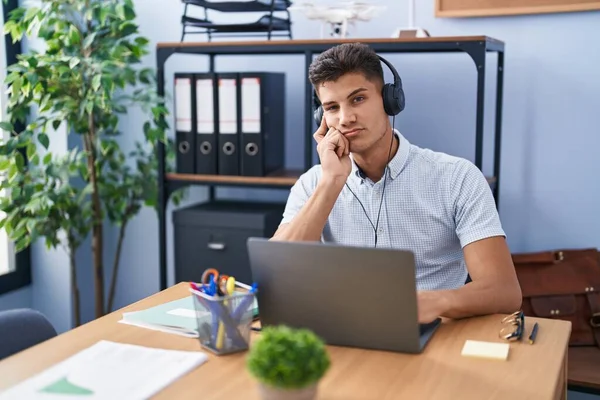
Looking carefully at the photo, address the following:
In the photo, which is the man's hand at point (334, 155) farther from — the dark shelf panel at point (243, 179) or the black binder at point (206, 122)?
the black binder at point (206, 122)

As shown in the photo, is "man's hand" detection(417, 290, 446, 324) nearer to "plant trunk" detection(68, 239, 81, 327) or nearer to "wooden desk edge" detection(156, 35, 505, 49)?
"wooden desk edge" detection(156, 35, 505, 49)

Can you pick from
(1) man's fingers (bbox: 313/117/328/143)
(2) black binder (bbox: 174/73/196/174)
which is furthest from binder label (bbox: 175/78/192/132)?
(1) man's fingers (bbox: 313/117/328/143)

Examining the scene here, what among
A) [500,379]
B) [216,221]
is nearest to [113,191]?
[216,221]

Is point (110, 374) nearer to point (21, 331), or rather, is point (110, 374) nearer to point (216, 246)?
point (21, 331)

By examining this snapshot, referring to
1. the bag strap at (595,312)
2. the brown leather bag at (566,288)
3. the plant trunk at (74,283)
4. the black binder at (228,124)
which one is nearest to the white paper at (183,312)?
the black binder at (228,124)

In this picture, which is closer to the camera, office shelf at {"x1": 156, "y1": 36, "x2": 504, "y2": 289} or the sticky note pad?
the sticky note pad

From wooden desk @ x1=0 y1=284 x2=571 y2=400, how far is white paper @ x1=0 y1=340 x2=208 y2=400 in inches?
1.0

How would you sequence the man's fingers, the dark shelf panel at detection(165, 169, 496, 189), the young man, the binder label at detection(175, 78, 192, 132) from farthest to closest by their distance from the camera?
the binder label at detection(175, 78, 192, 132) < the dark shelf panel at detection(165, 169, 496, 189) < the man's fingers < the young man

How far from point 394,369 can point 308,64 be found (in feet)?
4.76

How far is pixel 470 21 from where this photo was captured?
2.64 metres

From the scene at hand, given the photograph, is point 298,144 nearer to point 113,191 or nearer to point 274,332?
point 113,191

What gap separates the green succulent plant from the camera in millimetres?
967

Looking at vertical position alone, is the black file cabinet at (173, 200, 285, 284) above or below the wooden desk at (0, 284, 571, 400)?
below

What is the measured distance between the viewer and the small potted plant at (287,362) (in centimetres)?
97
